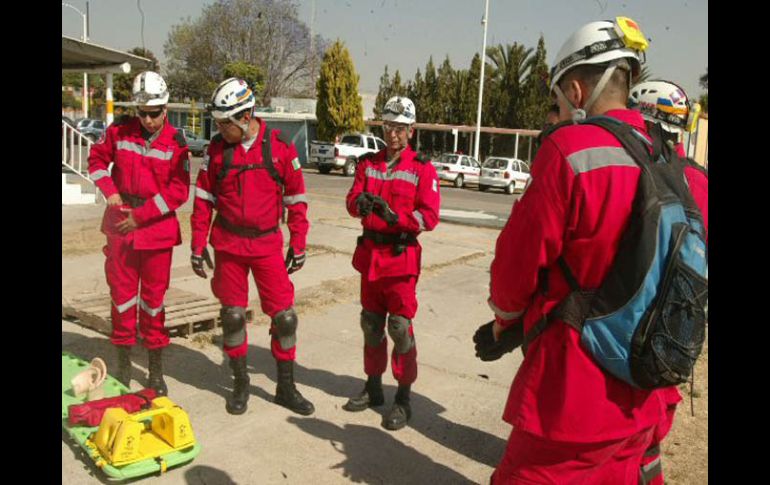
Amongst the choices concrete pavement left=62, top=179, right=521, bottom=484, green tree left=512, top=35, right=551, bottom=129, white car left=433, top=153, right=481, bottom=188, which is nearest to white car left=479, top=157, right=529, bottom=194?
white car left=433, top=153, right=481, bottom=188

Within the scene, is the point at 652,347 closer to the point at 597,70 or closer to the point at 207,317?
the point at 597,70

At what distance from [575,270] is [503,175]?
28.7m

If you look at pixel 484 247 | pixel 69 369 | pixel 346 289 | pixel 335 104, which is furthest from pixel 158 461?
pixel 335 104

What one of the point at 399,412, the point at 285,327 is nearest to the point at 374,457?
the point at 399,412

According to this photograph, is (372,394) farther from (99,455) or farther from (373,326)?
(99,455)

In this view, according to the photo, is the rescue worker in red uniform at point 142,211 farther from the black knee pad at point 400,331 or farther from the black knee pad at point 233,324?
the black knee pad at point 400,331

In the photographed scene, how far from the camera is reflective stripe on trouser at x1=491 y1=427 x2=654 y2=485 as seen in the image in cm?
217

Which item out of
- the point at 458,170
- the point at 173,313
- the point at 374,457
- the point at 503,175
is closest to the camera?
the point at 374,457

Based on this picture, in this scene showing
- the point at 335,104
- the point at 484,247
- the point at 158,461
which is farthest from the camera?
the point at 335,104

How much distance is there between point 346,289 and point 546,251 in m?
6.53

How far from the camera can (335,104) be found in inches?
1467

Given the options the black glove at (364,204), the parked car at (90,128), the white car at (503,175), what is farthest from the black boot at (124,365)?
the parked car at (90,128)

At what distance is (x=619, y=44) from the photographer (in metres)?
2.24

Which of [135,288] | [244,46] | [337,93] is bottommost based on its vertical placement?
[135,288]
